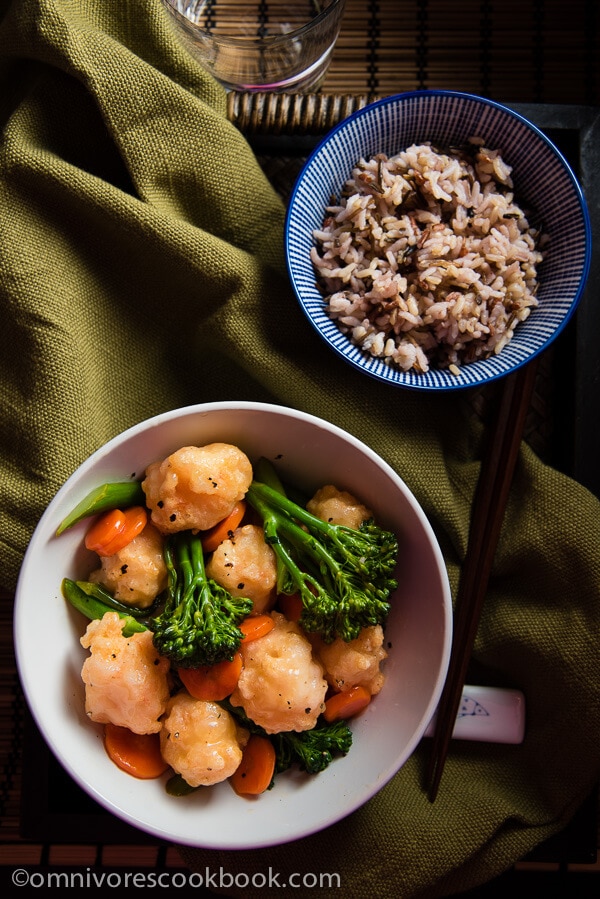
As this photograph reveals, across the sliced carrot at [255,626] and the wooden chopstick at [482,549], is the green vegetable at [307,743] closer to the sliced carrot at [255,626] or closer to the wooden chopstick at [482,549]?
the sliced carrot at [255,626]

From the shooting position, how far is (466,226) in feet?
6.02

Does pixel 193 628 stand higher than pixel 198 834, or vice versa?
pixel 193 628

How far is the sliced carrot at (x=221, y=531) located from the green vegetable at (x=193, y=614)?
0.08 ft

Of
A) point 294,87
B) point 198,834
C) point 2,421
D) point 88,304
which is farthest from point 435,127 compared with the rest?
point 198,834

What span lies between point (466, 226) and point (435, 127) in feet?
0.97

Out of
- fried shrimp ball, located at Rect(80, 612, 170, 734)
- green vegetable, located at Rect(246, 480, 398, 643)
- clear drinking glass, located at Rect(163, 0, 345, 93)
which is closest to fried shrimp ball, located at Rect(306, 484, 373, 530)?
green vegetable, located at Rect(246, 480, 398, 643)

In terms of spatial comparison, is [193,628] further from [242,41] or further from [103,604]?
[242,41]

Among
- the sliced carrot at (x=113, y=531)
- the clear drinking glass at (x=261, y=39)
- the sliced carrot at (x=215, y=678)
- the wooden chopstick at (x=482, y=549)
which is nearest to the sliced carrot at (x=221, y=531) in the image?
the sliced carrot at (x=113, y=531)

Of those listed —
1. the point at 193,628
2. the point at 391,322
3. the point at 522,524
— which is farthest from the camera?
the point at 522,524

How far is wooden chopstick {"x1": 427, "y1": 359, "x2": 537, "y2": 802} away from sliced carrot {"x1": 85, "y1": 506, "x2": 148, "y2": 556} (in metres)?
0.82

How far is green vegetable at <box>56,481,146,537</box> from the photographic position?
1.60 metres

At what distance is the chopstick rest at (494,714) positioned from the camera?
1915 mm

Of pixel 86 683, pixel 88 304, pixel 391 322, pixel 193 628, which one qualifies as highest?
pixel 391 322

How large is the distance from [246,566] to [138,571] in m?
0.24
